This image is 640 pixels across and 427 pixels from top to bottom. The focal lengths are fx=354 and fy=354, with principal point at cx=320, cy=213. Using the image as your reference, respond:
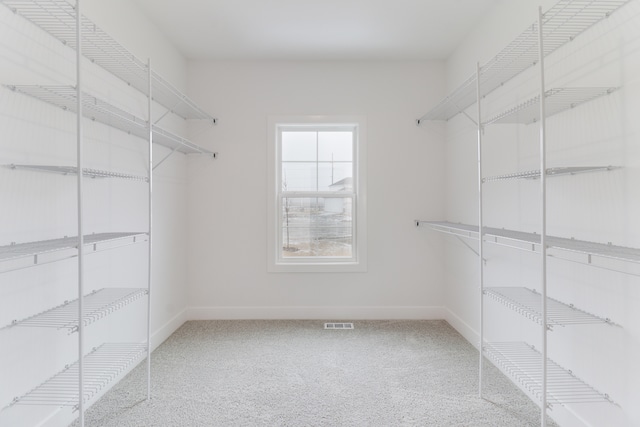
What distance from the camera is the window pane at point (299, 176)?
3.39 metres

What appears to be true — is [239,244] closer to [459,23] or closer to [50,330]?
[50,330]

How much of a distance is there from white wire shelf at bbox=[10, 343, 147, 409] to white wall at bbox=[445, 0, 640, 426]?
219 centimetres

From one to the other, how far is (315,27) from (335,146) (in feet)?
3.51

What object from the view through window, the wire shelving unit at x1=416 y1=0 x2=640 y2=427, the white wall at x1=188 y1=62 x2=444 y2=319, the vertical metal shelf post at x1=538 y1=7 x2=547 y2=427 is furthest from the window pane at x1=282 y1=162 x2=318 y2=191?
the vertical metal shelf post at x1=538 y1=7 x2=547 y2=427

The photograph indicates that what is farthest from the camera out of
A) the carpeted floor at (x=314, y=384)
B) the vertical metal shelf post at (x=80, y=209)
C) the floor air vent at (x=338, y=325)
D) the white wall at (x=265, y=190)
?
the white wall at (x=265, y=190)

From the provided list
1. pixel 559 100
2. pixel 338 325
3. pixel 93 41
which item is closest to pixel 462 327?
pixel 338 325

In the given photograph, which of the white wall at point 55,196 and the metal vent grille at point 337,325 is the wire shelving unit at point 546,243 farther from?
the white wall at point 55,196

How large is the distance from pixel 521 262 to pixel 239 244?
2.27 meters

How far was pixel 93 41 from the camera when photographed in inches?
70.3

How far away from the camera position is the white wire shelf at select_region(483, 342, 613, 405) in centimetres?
151

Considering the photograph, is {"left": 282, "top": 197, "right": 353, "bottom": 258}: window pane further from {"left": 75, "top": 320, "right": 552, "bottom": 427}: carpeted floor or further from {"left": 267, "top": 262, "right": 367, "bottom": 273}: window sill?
{"left": 75, "top": 320, "right": 552, "bottom": 427}: carpeted floor

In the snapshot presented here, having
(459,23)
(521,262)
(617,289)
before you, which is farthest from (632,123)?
(459,23)

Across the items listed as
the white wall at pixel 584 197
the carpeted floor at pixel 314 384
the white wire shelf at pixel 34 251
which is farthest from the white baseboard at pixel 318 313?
the white wire shelf at pixel 34 251

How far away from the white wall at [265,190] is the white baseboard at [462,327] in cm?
13
